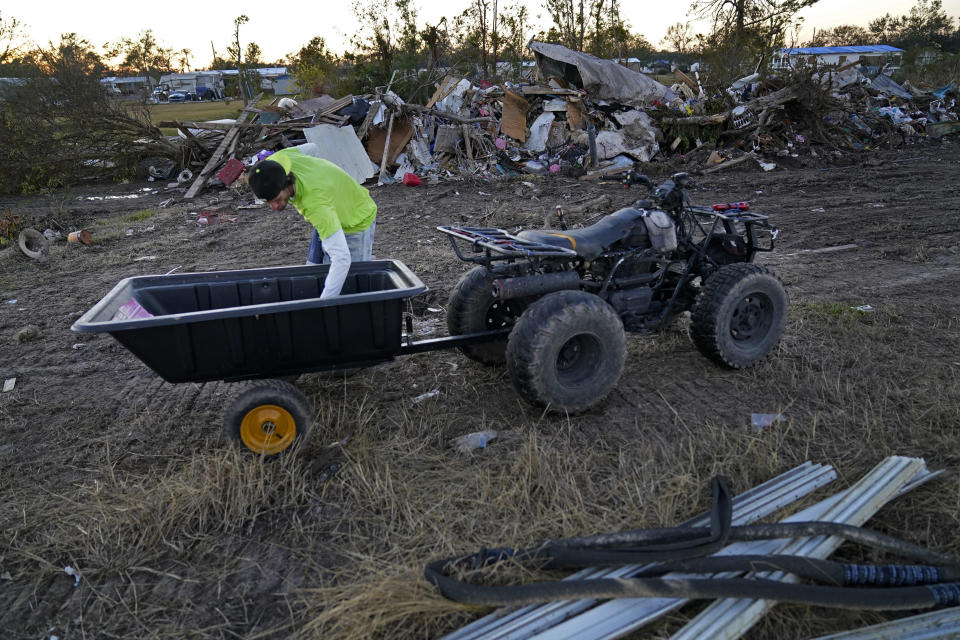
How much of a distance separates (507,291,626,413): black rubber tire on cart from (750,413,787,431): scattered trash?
0.86 metres

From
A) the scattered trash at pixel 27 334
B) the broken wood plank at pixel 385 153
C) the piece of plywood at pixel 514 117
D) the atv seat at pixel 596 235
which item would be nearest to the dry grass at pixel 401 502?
the atv seat at pixel 596 235

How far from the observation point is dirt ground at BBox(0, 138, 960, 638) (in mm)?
2678

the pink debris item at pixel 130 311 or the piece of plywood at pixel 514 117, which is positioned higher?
the piece of plywood at pixel 514 117

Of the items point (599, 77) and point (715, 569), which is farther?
point (599, 77)

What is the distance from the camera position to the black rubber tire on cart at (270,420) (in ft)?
10.4

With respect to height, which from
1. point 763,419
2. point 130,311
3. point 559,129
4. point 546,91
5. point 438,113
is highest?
point 546,91

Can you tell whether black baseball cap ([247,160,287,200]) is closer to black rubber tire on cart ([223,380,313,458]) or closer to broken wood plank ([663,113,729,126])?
black rubber tire on cart ([223,380,313,458])

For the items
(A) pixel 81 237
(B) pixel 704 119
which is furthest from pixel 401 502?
(B) pixel 704 119

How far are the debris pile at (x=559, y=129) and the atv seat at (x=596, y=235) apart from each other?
29.1 ft

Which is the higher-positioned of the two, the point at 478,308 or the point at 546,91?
the point at 546,91

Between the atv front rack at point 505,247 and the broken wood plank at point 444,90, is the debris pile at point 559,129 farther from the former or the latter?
the atv front rack at point 505,247

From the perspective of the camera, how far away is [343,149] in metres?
12.7

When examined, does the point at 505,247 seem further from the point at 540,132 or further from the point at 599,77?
the point at 599,77

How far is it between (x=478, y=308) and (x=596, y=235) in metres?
0.90
